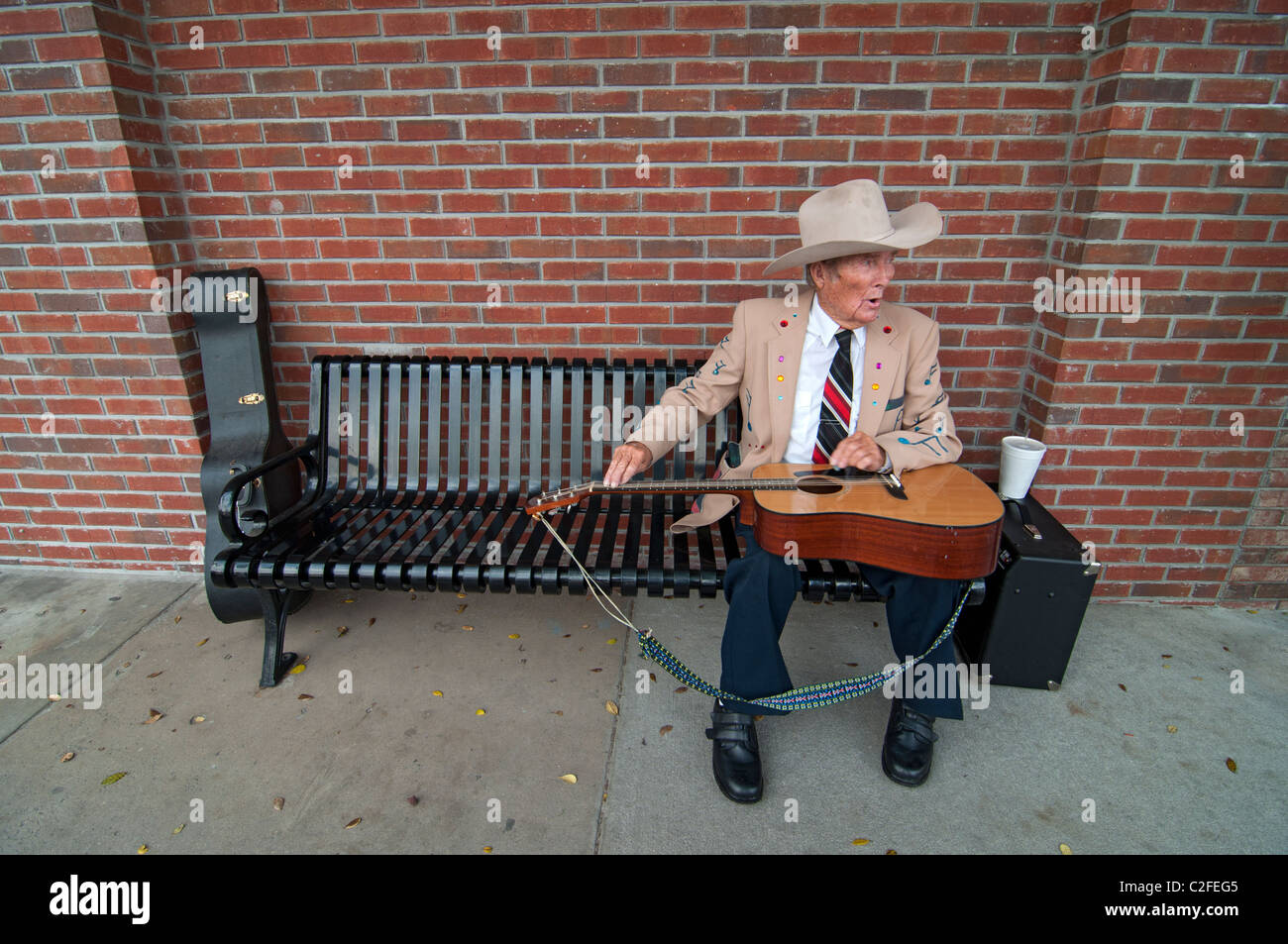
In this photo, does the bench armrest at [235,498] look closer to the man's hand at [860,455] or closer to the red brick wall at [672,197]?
the red brick wall at [672,197]

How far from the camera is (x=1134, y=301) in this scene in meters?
2.81

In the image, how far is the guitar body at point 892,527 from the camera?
2.08 meters

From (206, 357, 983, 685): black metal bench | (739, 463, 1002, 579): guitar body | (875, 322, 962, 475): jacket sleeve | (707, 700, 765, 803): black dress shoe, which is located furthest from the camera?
(206, 357, 983, 685): black metal bench

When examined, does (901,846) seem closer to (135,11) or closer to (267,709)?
(267,709)

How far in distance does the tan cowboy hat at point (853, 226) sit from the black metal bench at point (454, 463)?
0.86 metres

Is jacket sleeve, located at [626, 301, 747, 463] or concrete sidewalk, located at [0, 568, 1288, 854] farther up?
jacket sleeve, located at [626, 301, 747, 463]

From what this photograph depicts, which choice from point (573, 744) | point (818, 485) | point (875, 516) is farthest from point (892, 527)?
point (573, 744)

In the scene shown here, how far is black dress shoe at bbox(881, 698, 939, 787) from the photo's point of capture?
7.50ft

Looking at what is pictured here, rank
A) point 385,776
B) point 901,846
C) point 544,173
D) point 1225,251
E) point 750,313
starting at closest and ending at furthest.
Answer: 1. point 901,846
2. point 385,776
3. point 750,313
4. point 1225,251
5. point 544,173

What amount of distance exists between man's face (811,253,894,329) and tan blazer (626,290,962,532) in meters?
0.11

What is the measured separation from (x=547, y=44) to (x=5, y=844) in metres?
3.39

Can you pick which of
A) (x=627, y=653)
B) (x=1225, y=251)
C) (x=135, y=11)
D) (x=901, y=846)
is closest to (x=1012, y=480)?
(x=1225, y=251)

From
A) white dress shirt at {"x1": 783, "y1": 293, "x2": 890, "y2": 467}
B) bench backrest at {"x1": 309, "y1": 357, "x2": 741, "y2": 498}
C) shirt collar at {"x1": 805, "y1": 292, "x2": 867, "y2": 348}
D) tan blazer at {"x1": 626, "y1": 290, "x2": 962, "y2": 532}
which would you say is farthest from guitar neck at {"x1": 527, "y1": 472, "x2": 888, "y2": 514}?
bench backrest at {"x1": 309, "y1": 357, "x2": 741, "y2": 498}

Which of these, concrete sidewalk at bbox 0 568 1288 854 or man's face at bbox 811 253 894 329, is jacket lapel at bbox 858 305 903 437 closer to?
man's face at bbox 811 253 894 329
